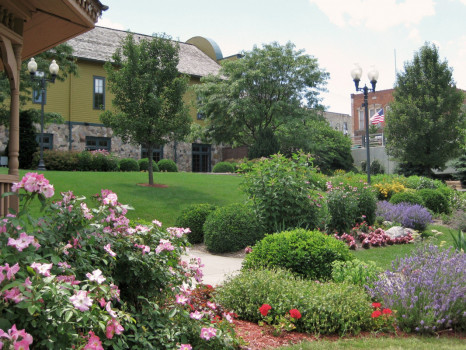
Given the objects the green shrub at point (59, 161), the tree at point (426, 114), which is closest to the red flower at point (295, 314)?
the green shrub at point (59, 161)

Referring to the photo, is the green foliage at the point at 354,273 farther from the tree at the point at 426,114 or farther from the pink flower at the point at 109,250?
the tree at the point at 426,114

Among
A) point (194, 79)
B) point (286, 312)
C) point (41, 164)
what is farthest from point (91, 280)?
point (194, 79)

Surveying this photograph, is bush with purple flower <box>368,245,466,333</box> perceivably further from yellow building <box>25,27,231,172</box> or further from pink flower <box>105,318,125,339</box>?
yellow building <box>25,27,231,172</box>

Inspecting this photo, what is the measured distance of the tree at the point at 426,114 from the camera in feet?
86.9

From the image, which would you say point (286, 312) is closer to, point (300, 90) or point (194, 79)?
point (300, 90)

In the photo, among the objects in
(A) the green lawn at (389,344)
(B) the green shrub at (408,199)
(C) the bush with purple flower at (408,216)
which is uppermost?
(B) the green shrub at (408,199)

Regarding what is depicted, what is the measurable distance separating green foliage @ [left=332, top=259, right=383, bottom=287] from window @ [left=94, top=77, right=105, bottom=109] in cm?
2452

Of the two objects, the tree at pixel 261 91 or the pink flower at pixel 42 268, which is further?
the tree at pixel 261 91

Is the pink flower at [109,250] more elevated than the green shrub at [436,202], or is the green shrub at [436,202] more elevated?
the pink flower at [109,250]

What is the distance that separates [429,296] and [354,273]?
112 centimetres

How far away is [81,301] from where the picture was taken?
7.90 ft

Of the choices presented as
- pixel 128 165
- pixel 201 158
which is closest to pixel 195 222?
pixel 128 165

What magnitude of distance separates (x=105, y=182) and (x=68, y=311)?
48.6 ft

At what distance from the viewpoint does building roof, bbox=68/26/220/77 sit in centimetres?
2755
